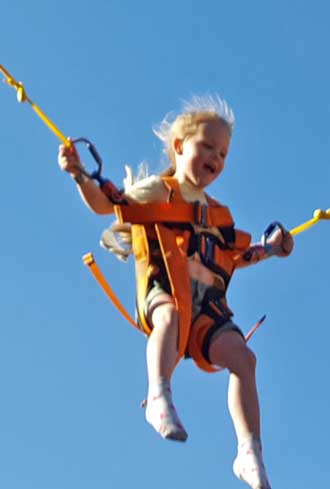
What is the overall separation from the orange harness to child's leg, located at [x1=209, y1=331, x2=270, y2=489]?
6.0 inches

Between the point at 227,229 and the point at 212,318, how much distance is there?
2.51ft

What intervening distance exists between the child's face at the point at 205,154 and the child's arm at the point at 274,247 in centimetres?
76

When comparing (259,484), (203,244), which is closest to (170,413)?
(259,484)

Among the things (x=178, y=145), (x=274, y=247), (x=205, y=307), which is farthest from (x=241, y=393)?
(x=178, y=145)

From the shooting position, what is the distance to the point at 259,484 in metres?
10.5

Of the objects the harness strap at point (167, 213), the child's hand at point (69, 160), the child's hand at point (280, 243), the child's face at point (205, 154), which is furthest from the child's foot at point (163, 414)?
the child's hand at point (280, 243)

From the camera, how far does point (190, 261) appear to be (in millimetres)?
11289

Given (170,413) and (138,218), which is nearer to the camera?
(170,413)

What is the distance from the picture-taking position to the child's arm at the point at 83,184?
10703 millimetres

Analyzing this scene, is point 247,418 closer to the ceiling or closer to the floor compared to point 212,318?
closer to the floor

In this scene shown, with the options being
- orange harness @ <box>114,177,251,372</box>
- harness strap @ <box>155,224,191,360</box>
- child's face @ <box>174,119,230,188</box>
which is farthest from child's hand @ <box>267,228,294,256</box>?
harness strap @ <box>155,224,191,360</box>

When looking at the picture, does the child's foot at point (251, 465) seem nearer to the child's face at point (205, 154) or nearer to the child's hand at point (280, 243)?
the child's hand at point (280, 243)

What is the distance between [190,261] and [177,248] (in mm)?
182

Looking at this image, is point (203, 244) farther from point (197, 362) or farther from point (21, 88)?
point (21, 88)
